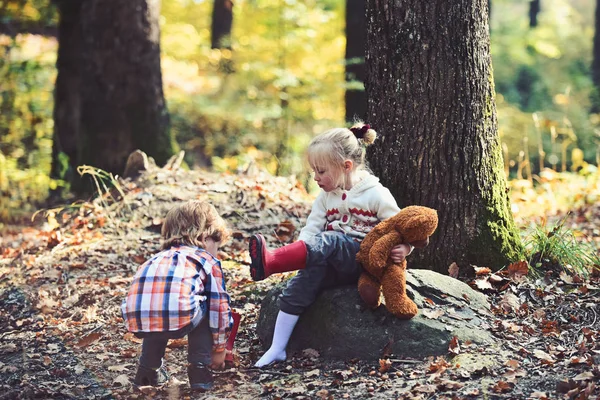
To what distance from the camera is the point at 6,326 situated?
209 inches

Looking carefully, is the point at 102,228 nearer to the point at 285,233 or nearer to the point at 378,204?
the point at 285,233

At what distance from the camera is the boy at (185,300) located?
12.7 ft

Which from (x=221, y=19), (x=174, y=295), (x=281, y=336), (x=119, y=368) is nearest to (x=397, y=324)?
(x=281, y=336)

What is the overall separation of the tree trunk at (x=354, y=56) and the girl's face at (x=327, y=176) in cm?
559

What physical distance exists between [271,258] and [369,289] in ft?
2.08

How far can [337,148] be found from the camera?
4.29 m

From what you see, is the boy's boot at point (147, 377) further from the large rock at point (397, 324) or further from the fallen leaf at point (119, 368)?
the large rock at point (397, 324)

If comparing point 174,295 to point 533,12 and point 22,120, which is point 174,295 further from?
point 533,12

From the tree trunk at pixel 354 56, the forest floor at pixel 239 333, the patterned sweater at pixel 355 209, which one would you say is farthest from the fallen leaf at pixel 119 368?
the tree trunk at pixel 354 56

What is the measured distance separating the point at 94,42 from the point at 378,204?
5.45 metres

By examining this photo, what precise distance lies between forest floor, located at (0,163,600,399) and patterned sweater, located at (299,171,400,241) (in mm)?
827

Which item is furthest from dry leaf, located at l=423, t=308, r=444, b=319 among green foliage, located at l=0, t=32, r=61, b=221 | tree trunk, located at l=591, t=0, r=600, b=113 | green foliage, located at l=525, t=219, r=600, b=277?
tree trunk, located at l=591, t=0, r=600, b=113

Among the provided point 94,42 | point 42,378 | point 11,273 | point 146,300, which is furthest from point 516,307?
point 94,42

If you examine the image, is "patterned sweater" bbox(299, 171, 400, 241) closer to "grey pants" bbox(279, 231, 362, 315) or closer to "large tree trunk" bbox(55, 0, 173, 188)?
"grey pants" bbox(279, 231, 362, 315)
